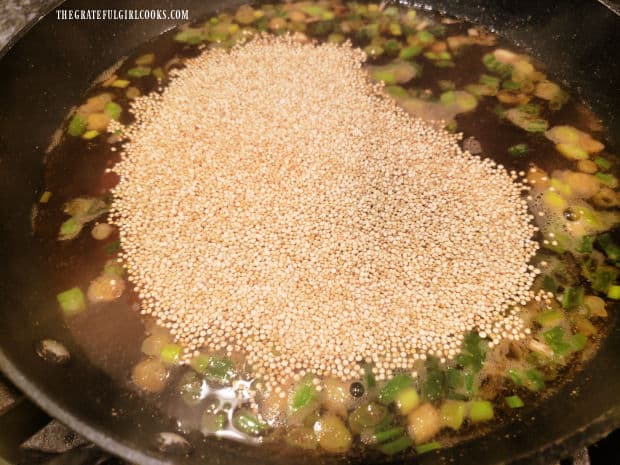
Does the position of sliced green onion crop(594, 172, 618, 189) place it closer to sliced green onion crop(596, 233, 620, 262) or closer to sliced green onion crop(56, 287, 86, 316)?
sliced green onion crop(596, 233, 620, 262)

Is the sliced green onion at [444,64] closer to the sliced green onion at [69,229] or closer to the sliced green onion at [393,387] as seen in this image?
the sliced green onion at [393,387]

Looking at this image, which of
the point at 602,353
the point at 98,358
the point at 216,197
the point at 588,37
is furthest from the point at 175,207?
the point at 588,37

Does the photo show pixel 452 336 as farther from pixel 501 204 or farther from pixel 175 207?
pixel 175 207

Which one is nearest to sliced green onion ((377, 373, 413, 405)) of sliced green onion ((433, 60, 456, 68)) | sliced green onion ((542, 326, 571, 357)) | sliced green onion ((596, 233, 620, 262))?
sliced green onion ((542, 326, 571, 357))

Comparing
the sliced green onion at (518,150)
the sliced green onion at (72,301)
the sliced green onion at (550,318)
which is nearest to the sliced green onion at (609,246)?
the sliced green onion at (550,318)

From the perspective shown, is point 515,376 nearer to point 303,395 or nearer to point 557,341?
point 557,341

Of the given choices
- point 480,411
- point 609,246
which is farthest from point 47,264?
point 609,246

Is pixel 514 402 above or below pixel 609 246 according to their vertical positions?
below
